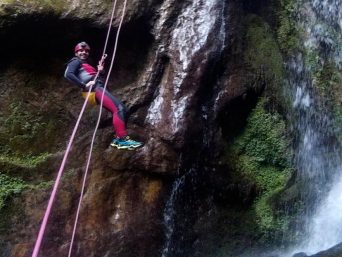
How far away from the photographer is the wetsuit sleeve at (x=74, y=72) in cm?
542

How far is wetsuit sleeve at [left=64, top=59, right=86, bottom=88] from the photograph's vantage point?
17.8ft

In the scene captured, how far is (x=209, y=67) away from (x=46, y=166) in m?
2.72

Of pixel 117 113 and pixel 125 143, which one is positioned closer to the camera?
pixel 117 113

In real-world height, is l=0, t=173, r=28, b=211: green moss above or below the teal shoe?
→ below

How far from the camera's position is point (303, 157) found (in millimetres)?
7328

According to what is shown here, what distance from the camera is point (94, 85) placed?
5602 millimetres

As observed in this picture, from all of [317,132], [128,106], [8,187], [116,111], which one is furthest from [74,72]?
[317,132]

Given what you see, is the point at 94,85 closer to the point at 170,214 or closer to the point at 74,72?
the point at 74,72

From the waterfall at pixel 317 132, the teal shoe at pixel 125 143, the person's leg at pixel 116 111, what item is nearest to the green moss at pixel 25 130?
the teal shoe at pixel 125 143

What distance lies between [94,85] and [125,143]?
864 millimetres

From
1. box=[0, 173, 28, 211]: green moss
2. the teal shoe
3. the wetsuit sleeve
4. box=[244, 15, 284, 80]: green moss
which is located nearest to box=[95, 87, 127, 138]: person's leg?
the teal shoe

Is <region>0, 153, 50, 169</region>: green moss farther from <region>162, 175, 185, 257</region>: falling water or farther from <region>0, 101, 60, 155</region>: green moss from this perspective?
<region>162, 175, 185, 257</region>: falling water

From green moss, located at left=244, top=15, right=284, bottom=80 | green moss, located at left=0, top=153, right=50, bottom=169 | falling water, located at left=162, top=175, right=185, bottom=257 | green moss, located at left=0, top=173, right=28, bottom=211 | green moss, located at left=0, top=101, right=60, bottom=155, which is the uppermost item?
green moss, located at left=244, top=15, right=284, bottom=80

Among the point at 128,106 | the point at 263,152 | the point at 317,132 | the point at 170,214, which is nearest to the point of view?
the point at 170,214
